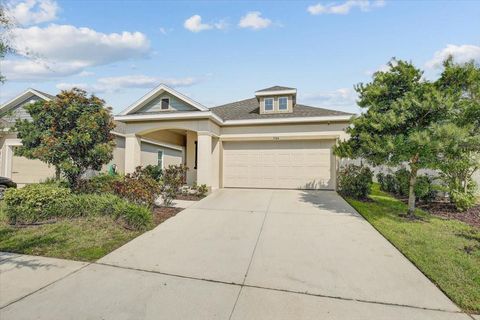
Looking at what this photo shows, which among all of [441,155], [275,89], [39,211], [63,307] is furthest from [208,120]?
[63,307]

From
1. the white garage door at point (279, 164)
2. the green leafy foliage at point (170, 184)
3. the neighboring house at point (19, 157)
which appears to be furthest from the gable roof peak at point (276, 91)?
the neighboring house at point (19, 157)

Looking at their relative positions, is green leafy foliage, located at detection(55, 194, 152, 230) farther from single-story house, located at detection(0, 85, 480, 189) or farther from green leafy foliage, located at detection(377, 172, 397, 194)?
green leafy foliage, located at detection(377, 172, 397, 194)

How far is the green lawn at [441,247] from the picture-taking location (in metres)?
3.77

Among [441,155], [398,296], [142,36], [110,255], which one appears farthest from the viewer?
[142,36]

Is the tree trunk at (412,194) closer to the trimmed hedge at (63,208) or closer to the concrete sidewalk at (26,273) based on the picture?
the trimmed hedge at (63,208)

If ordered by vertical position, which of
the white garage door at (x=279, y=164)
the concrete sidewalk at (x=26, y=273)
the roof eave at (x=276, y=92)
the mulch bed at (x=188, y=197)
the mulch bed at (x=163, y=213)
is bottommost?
the concrete sidewalk at (x=26, y=273)

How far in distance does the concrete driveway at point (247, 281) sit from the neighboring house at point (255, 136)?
6.64 m

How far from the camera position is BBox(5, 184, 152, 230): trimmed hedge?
6730 mm

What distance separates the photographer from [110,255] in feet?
16.2

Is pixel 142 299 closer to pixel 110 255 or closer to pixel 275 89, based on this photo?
pixel 110 255

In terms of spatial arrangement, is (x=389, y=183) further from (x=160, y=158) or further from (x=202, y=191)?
(x=160, y=158)

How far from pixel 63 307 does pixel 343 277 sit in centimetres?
400

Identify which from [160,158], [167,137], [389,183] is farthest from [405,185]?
[160,158]

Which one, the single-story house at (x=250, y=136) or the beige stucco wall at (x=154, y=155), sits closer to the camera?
the single-story house at (x=250, y=136)
